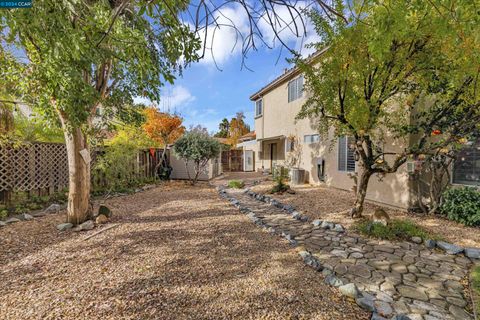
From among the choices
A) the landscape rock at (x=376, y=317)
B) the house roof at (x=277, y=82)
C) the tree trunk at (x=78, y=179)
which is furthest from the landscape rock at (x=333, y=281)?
the house roof at (x=277, y=82)

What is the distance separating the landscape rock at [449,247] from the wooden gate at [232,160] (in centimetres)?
1866

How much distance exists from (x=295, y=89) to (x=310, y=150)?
379cm

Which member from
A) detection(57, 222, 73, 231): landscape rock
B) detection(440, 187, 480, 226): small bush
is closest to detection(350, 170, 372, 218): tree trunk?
detection(440, 187, 480, 226): small bush

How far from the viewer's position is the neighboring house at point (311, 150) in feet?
21.4

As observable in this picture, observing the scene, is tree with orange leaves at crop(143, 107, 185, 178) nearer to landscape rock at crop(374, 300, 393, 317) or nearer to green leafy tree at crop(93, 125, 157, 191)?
green leafy tree at crop(93, 125, 157, 191)

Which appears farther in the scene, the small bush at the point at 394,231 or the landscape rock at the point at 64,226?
the landscape rock at the point at 64,226

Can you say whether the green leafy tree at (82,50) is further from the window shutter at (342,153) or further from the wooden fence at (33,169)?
the window shutter at (342,153)

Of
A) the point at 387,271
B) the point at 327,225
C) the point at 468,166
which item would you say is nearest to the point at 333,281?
the point at 387,271

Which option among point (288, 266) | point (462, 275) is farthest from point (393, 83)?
point (288, 266)

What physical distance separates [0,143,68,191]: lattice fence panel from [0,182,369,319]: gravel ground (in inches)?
90.7

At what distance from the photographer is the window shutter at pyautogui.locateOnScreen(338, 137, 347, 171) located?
9.49 meters

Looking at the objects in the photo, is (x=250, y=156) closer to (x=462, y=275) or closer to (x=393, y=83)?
(x=393, y=83)

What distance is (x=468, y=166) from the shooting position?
19.2 feet

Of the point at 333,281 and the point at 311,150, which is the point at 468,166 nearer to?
the point at 333,281
